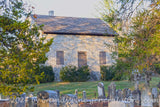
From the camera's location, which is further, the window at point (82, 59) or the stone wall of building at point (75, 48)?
the window at point (82, 59)

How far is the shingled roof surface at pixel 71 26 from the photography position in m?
24.5

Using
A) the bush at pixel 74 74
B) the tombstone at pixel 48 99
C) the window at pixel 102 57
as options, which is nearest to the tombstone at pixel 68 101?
the tombstone at pixel 48 99

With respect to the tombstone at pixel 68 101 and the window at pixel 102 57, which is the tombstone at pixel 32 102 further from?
the window at pixel 102 57

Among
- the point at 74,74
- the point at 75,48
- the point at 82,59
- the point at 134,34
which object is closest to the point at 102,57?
the point at 82,59

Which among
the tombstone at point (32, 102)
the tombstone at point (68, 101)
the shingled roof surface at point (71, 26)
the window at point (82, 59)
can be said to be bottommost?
the tombstone at point (32, 102)

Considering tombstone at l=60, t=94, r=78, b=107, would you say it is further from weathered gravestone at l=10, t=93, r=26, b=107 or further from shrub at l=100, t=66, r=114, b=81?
shrub at l=100, t=66, r=114, b=81

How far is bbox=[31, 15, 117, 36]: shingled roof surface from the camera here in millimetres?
24508

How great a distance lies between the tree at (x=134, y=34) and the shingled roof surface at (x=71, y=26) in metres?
13.3

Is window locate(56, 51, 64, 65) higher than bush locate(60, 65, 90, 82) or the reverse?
higher

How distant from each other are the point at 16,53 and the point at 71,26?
704 inches

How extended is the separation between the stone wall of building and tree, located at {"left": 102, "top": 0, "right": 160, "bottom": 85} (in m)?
13.4

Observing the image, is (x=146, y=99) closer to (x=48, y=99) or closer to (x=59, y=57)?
(x=48, y=99)

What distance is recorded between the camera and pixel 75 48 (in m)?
24.9

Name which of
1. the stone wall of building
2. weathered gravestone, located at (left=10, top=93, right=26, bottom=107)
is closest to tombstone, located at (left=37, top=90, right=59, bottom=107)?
weathered gravestone, located at (left=10, top=93, right=26, bottom=107)
